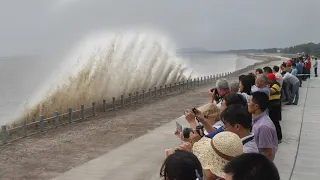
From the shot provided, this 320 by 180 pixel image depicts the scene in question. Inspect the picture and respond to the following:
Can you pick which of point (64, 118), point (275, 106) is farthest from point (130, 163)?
point (64, 118)

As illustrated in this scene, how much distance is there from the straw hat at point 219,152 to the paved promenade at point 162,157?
12.8 feet

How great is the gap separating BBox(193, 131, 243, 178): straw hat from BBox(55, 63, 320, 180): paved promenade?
390cm

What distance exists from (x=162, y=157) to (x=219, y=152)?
625cm

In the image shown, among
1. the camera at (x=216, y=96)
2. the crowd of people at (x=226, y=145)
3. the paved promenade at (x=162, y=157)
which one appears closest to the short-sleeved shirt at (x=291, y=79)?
the paved promenade at (x=162, y=157)

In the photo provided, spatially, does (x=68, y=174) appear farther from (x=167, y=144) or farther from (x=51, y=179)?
(x=167, y=144)

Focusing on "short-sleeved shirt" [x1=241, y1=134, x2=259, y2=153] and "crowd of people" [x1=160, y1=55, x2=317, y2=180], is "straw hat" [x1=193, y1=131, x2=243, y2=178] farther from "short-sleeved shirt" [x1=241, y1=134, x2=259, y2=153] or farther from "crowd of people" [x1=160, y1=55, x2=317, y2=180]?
"short-sleeved shirt" [x1=241, y1=134, x2=259, y2=153]

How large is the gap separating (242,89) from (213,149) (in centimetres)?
444

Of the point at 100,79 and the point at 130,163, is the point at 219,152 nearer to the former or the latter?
the point at 130,163

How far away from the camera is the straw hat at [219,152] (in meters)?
2.99

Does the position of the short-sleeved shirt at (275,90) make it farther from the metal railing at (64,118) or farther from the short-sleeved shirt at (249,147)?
the metal railing at (64,118)

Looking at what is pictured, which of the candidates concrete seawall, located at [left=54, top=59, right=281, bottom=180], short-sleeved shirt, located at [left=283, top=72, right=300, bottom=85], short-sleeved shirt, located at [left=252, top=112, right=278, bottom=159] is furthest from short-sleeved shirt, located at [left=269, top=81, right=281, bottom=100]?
short-sleeved shirt, located at [left=283, top=72, right=300, bottom=85]

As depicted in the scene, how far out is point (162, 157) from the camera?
360 inches

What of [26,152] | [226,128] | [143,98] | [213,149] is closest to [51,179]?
[26,152]

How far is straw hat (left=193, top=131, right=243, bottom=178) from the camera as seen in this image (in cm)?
299
